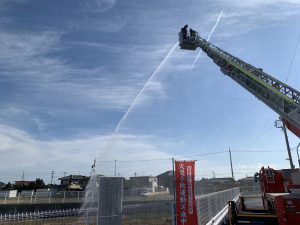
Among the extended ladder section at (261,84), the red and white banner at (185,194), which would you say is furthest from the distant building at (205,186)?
the extended ladder section at (261,84)

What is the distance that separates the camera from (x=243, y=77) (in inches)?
730

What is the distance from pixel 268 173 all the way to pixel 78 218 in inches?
453

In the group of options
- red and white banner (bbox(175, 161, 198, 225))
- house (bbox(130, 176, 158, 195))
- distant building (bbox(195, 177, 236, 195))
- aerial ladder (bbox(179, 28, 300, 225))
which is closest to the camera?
red and white banner (bbox(175, 161, 198, 225))

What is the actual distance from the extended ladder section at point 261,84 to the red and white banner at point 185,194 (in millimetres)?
6871

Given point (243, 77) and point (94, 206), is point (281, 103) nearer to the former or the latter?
point (243, 77)

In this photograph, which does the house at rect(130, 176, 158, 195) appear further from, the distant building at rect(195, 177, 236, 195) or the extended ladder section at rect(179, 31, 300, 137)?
the extended ladder section at rect(179, 31, 300, 137)

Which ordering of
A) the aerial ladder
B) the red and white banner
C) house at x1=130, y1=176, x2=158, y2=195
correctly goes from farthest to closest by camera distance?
house at x1=130, y1=176, x2=158, y2=195 < the aerial ladder < the red and white banner

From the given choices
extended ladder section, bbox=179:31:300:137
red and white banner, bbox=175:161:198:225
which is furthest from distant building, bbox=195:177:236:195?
extended ladder section, bbox=179:31:300:137

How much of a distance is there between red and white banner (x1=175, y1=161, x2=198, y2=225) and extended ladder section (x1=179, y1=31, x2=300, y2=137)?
6.87 m

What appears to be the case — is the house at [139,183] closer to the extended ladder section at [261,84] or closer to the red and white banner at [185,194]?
the extended ladder section at [261,84]

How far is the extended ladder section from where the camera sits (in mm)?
14516

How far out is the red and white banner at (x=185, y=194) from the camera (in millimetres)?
9156

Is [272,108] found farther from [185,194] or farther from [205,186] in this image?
[185,194]

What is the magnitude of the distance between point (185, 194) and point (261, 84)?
9653 millimetres
